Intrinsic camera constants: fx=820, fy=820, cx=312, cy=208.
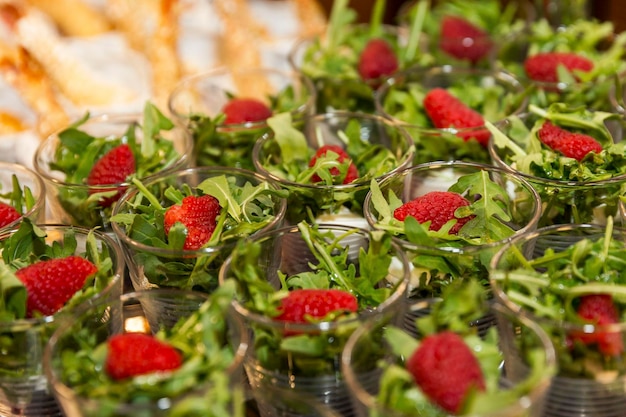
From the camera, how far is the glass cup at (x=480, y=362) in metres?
0.59

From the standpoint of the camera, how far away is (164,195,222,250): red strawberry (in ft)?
2.71

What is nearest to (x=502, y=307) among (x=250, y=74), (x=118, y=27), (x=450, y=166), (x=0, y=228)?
(x=450, y=166)

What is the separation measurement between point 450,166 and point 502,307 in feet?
0.88

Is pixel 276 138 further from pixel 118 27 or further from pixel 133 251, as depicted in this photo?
pixel 118 27

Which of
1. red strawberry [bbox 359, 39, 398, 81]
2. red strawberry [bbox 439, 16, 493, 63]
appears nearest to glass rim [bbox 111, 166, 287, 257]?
red strawberry [bbox 359, 39, 398, 81]

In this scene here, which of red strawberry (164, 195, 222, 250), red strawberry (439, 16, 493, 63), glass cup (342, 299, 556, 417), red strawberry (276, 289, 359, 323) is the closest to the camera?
glass cup (342, 299, 556, 417)

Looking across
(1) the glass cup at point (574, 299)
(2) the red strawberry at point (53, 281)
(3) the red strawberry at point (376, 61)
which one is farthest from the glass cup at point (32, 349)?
(3) the red strawberry at point (376, 61)

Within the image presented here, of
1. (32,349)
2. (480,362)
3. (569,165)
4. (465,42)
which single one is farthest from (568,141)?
(32,349)

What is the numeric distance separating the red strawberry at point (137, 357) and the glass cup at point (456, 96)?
1.70 feet

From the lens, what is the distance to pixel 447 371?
1.97 ft

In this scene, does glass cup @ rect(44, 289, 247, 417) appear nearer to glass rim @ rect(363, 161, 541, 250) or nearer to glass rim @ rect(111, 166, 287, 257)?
glass rim @ rect(111, 166, 287, 257)

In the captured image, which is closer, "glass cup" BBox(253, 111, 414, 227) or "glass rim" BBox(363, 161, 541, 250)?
"glass rim" BBox(363, 161, 541, 250)

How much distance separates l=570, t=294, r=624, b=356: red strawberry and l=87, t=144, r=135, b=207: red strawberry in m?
0.58

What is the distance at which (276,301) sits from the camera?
28.1 inches
